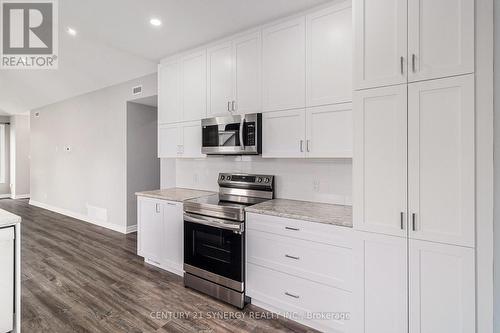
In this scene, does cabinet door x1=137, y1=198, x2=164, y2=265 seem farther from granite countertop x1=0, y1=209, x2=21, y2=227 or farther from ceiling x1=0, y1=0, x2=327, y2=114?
ceiling x1=0, y1=0, x2=327, y2=114

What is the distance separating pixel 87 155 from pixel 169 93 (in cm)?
341

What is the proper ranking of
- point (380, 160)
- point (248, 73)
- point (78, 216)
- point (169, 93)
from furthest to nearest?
1. point (78, 216)
2. point (169, 93)
3. point (248, 73)
4. point (380, 160)

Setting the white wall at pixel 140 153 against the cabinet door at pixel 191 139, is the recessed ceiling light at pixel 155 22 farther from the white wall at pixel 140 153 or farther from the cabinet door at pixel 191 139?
the white wall at pixel 140 153

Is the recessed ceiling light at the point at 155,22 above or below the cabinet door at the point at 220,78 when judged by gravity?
above

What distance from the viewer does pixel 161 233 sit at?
3.31 metres

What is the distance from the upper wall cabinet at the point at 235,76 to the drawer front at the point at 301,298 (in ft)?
5.62

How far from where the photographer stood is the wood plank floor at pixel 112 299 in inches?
89.0

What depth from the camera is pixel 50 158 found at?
7180 mm

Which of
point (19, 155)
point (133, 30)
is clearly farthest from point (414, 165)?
point (19, 155)

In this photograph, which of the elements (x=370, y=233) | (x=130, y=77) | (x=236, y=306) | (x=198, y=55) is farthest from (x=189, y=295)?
(x=130, y=77)

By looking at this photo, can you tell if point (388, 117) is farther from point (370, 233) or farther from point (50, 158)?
point (50, 158)

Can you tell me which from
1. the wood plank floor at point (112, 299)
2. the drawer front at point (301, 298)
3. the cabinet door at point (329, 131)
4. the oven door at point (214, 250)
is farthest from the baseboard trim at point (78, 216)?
the cabinet door at point (329, 131)

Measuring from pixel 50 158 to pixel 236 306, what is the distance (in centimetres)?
729

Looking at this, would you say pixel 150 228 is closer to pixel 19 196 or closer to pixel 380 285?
pixel 380 285
